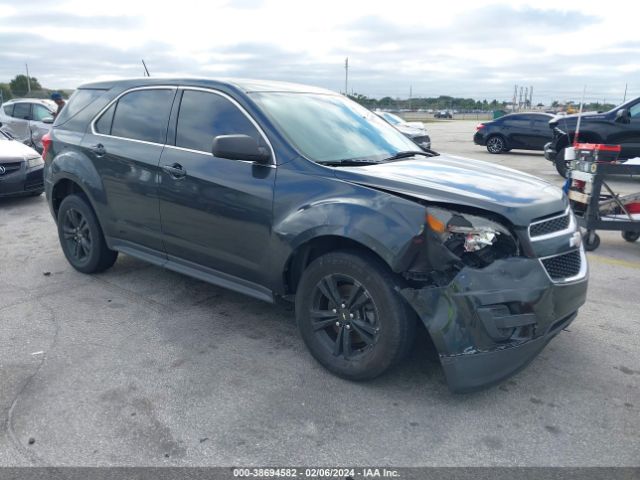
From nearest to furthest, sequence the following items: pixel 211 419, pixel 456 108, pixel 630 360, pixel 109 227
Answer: pixel 211 419, pixel 630 360, pixel 109 227, pixel 456 108

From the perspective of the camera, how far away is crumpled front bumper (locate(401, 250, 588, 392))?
295cm

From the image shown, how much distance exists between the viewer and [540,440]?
288cm

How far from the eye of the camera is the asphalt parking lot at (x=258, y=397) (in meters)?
2.78

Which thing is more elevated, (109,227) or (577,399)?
(109,227)

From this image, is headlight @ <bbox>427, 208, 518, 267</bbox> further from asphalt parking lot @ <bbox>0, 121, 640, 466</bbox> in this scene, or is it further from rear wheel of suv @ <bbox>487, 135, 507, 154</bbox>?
rear wheel of suv @ <bbox>487, 135, 507, 154</bbox>

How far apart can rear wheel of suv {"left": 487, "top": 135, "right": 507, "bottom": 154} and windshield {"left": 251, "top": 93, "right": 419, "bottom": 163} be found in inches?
606

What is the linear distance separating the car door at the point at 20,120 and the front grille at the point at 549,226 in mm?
15946

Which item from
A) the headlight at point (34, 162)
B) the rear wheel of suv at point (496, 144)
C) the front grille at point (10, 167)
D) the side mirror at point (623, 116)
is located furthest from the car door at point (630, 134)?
the front grille at point (10, 167)

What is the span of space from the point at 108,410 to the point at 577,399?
2.69 metres

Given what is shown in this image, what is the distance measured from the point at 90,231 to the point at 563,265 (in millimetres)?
4112

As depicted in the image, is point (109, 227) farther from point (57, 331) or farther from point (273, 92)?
point (273, 92)

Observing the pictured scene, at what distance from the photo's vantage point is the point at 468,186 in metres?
3.33

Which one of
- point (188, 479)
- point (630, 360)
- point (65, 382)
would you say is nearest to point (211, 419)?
point (188, 479)

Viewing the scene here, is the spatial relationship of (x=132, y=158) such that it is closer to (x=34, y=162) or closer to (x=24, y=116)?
(x=34, y=162)
